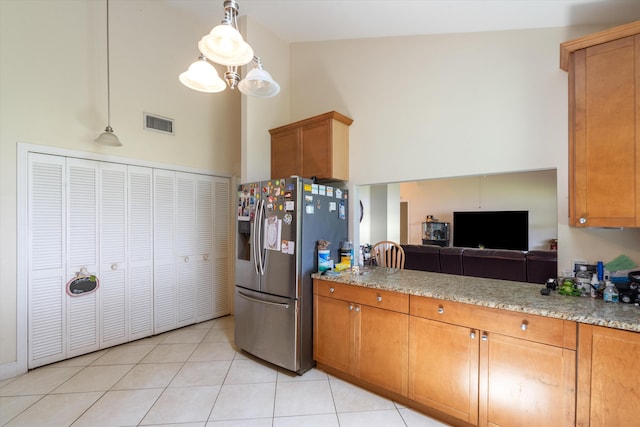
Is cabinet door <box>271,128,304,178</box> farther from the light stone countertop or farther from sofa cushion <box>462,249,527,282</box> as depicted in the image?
sofa cushion <box>462,249,527,282</box>

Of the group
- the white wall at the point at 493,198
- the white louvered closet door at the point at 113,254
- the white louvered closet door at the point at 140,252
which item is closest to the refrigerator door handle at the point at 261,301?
the white louvered closet door at the point at 140,252

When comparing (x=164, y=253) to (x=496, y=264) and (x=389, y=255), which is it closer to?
(x=389, y=255)

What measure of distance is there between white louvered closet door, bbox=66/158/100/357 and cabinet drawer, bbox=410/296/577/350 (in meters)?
3.07

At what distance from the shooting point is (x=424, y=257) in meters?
4.36

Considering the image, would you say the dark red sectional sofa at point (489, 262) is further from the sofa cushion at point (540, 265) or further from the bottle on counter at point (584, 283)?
the bottle on counter at point (584, 283)

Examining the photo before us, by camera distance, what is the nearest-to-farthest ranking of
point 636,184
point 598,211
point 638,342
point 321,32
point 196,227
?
point 638,342
point 636,184
point 598,211
point 321,32
point 196,227

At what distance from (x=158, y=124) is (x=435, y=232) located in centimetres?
611

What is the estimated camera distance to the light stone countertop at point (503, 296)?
57.4 inches

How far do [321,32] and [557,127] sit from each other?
2440 mm

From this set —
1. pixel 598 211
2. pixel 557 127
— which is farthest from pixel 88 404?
pixel 557 127

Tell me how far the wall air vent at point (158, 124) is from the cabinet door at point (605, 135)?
3.72 m

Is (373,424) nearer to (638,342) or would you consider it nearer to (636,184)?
(638,342)

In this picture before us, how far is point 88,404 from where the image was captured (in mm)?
2086

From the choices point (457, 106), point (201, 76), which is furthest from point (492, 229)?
point (201, 76)
